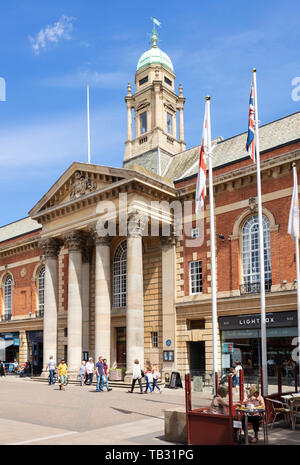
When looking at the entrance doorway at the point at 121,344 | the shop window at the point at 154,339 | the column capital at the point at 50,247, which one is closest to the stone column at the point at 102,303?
the shop window at the point at 154,339

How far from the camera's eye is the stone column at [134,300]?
29.8 meters

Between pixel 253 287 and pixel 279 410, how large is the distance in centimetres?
1505

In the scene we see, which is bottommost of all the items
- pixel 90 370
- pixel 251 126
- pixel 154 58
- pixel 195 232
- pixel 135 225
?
pixel 90 370

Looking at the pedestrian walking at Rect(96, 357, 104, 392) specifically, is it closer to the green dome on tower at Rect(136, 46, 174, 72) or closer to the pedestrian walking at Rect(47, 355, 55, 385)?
the pedestrian walking at Rect(47, 355, 55, 385)

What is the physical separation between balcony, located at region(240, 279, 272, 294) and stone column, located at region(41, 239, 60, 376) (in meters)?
14.6

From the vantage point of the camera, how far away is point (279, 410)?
1359 cm

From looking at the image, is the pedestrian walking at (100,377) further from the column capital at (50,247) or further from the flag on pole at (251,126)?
the flag on pole at (251,126)

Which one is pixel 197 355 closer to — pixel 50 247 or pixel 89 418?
pixel 50 247

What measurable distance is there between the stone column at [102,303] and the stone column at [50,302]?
229 inches

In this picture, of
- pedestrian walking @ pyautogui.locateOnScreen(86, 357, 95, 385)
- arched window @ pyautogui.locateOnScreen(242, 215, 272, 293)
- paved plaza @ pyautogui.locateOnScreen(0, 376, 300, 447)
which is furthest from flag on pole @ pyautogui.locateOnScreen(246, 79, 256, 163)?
pedestrian walking @ pyautogui.locateOnScreen(86, 357, 95, 385)

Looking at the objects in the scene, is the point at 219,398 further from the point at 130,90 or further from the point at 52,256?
the point at 130,90

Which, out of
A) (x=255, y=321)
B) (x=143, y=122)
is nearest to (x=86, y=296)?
(x=255, y=321)
